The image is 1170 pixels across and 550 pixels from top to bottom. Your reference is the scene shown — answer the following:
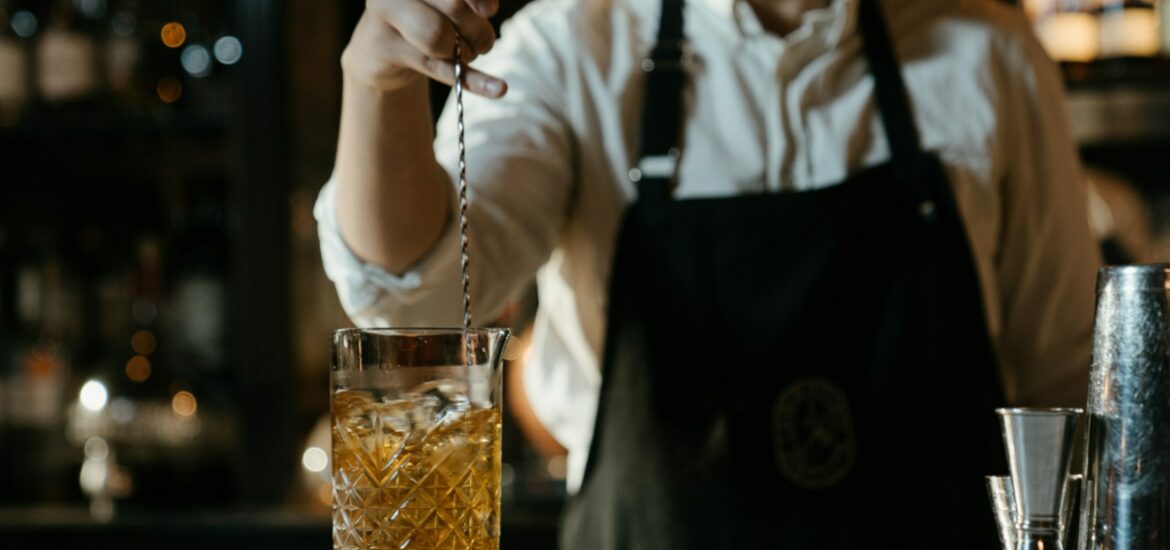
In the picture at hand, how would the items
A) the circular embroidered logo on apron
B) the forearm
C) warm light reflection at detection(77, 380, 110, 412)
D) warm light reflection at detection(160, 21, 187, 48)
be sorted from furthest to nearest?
warm light reflection at detection(160, 21, 187, 48) < warm light reflection at detection(77, 380, 110, 412) < the circular embroidered logo on apron < the forearm

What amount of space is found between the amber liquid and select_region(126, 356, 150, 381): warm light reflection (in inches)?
78.6

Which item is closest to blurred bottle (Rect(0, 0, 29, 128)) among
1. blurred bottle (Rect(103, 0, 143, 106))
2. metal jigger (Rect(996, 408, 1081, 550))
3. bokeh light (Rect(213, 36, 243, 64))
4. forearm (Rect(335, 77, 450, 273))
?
blurred bottle (Rect(103, 0, 143, 106))

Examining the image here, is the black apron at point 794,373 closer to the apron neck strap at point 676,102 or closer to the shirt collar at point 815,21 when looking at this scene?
the apron neck strap at point 676,102

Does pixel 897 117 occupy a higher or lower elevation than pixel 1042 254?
A: higher

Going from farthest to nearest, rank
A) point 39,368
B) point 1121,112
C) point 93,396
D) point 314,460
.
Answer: point 39,368, point 93,396, point 314,460, point 1121,112

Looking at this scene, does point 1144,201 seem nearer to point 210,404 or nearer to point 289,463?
point 289,463

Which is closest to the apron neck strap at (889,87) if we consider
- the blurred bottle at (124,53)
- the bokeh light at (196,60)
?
the bokeh light at (196,60)

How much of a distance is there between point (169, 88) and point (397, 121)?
5.88 feet

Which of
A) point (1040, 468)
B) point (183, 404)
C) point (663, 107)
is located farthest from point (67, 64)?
point (1040, 468)

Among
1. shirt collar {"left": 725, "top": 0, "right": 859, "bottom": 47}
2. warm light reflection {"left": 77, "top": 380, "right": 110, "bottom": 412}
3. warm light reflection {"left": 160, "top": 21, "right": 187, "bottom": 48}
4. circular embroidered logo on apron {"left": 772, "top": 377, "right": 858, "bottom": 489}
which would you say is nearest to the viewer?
circular embroidered logo on apron {"left": 772, "top": 377, "right": 858, "bottom": 489}

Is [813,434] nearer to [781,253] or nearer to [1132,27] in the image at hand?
[781,253]

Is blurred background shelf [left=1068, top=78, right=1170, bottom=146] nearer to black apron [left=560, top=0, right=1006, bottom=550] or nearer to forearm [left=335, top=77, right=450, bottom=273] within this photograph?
black apron [left=560, top=0, right=1006, bottom=550]

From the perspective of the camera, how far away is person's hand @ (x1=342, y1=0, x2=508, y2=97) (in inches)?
Result: 30.7

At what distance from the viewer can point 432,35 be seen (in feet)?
2.55
